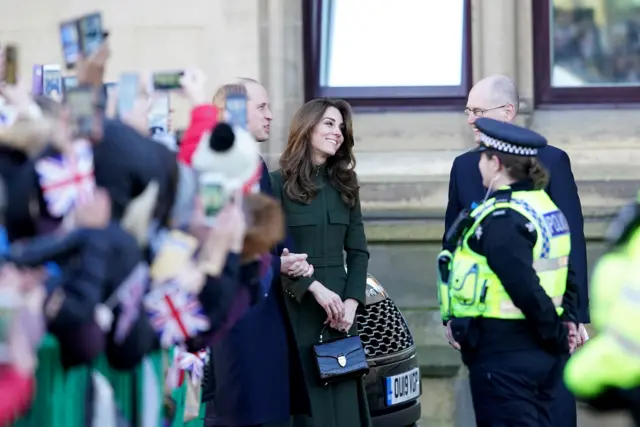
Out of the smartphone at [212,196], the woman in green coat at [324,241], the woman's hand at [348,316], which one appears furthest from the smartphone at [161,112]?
the woman's hand at [348,316]

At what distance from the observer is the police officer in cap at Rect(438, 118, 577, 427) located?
17.3 feet

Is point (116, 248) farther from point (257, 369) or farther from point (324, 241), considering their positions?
point (324, 241)

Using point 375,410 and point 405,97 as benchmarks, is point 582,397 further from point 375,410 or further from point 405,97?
point 405,97

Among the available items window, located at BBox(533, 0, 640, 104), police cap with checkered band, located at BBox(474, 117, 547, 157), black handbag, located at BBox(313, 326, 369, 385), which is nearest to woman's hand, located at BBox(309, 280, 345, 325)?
black handbag, located at BBox(313, 326, 369, 385)

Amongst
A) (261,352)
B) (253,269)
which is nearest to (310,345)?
(261,352)

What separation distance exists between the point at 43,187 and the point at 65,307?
372 millimetres

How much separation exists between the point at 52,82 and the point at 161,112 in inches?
14.2

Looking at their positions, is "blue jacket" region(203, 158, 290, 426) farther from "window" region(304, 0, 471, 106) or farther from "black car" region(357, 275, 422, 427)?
"window" region(304, 0, 471, 106)

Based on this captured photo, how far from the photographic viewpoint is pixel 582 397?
3.56m

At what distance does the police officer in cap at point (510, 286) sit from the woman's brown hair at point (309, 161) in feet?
3.08

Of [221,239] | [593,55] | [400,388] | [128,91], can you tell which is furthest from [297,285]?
[593,55]

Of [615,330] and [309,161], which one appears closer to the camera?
[615,330]

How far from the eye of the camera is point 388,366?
6.37 m

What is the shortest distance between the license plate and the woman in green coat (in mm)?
166
